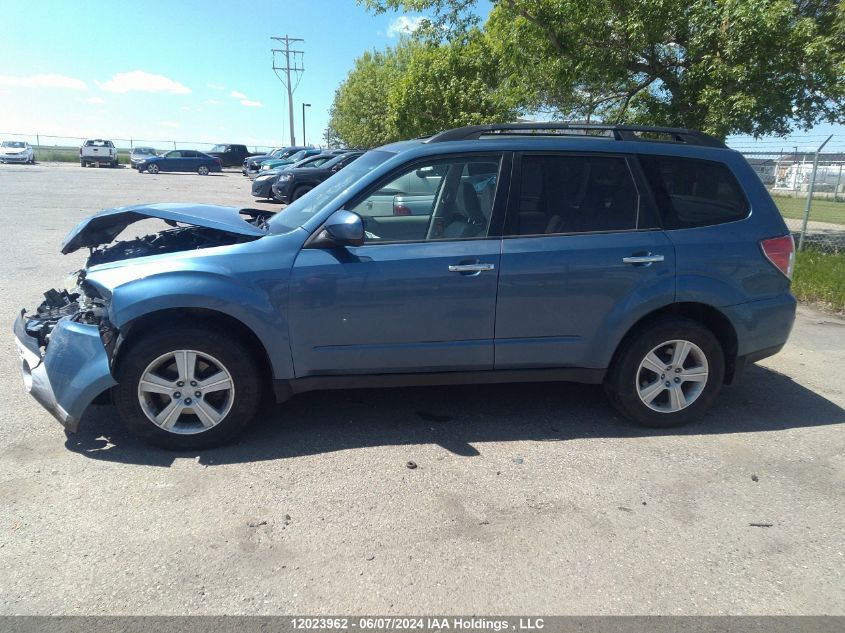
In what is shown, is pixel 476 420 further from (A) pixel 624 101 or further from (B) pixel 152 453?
(A) pixel 624 101

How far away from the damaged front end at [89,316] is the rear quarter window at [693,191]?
2690 millimetres

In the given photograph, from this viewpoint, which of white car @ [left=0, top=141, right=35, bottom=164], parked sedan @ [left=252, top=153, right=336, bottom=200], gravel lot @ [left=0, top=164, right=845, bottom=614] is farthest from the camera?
white car @ [left=0, top=141, right=35, bottom=164]

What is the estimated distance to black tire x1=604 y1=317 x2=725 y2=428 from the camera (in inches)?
165

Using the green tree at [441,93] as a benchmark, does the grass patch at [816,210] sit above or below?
below

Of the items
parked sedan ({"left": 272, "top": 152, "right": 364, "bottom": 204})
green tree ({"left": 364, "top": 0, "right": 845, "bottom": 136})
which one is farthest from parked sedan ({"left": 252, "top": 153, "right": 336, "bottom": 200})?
green tree ({"left": 364, "top": 0, "right": 845, "bottom": 136})

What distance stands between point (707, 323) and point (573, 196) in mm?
1356

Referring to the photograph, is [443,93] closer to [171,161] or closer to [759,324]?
[759,324]

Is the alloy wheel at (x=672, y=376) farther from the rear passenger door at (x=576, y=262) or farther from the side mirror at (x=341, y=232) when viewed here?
the side mirror at (x=341, y=232)

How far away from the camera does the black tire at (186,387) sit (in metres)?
3.70

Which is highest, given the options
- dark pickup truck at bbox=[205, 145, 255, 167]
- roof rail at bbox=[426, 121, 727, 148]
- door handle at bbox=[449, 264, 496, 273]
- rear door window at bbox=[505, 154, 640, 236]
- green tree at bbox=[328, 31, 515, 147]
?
green tree at bbox=[328, 31, 515, 147]

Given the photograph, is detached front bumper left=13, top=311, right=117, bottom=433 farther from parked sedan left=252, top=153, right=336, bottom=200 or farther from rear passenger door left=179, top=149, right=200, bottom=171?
rear passenger door left=179, top=149, right=200, bottom=171

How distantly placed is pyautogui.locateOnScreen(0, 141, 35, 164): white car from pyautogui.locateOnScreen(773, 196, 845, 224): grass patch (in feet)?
139

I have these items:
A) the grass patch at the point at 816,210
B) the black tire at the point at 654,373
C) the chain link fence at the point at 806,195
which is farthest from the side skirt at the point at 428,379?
the grass patch at the point at 816,210

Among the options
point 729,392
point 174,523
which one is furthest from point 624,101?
point 174,523
